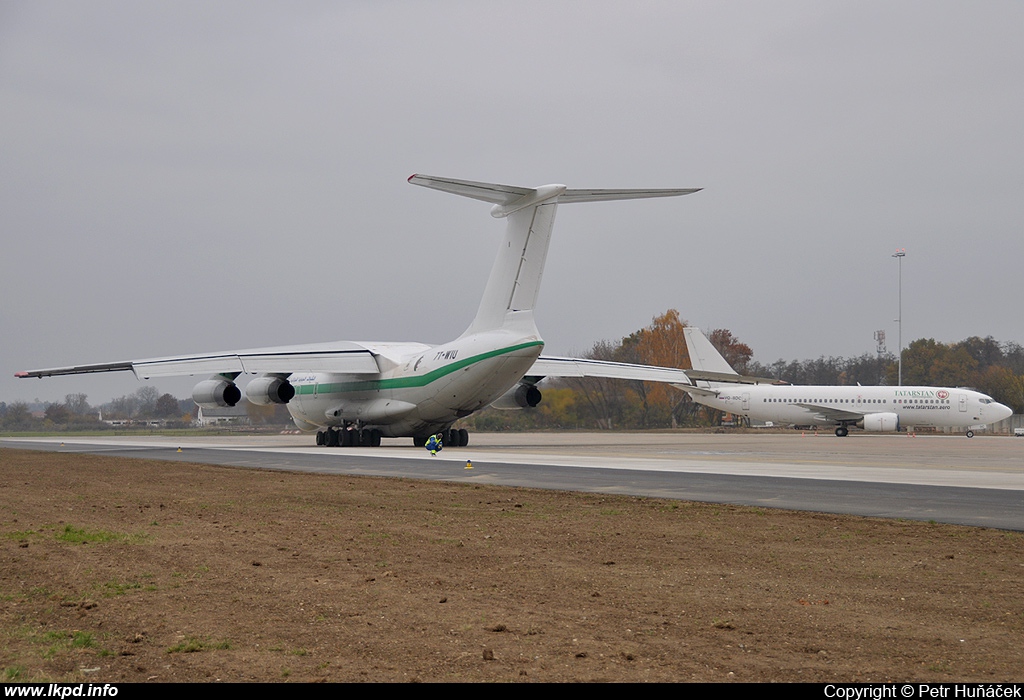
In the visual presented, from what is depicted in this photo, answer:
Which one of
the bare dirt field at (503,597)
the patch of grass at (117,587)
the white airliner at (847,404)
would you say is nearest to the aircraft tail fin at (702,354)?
the white airliner at (847,404)

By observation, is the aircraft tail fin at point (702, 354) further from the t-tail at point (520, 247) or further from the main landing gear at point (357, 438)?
the t-tail at point (520, 247)

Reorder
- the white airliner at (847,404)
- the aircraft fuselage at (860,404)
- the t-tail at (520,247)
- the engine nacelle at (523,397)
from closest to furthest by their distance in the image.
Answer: the t-tail at (520,247) → the engine nacelle at (523,397) → the aircraft fuselage at (860,404) → the white airliner at (847,404)

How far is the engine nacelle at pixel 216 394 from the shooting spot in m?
31.0

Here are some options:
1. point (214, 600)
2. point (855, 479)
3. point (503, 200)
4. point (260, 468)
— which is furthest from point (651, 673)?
point (503, 200)

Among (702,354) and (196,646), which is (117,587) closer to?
(196,646)

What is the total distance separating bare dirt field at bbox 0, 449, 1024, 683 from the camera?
4.74 meters

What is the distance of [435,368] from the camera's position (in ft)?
92.5

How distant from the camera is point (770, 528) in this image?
9.88 metres

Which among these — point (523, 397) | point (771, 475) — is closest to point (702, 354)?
point (523, 397)

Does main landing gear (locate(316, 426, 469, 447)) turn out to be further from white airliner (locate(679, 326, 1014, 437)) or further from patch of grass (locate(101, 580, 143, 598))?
patch of grass (locate(101, 580, 143, 598))

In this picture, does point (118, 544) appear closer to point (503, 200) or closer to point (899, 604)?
point (899, 604)

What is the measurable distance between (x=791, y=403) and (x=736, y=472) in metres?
32.7

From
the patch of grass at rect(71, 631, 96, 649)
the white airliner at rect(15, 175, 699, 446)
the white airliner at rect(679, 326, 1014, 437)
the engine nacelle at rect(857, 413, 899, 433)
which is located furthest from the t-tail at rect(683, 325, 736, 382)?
the patch of grass at rect(71, 631, 96, 649)

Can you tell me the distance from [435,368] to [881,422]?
27736 millimetres
